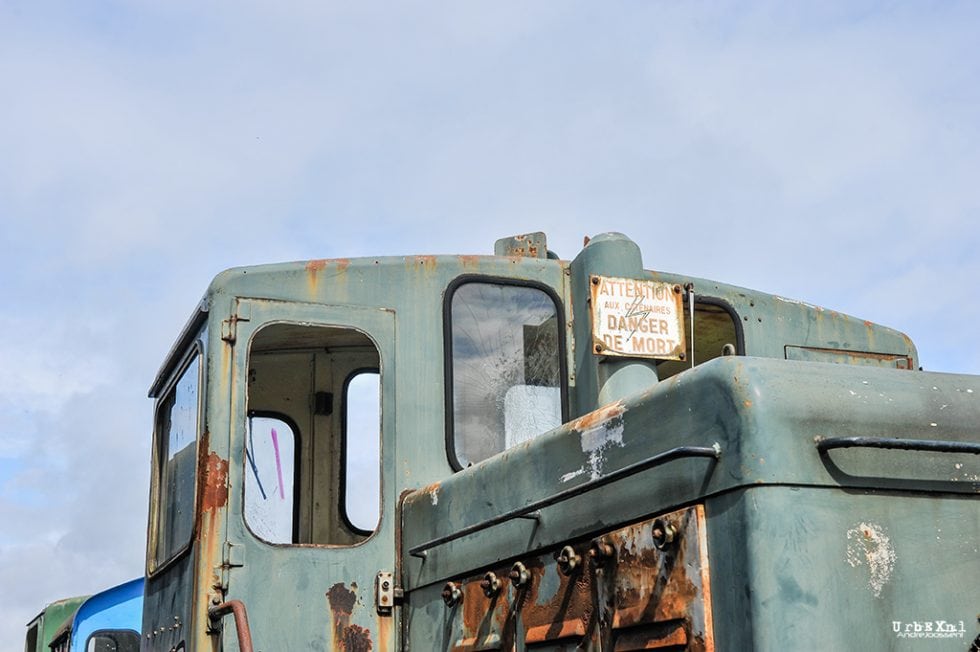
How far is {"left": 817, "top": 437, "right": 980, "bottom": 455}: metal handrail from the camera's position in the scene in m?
2.76

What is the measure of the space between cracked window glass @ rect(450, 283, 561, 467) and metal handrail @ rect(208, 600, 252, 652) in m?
0.92

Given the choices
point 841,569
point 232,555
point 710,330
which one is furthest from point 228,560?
point 841,569

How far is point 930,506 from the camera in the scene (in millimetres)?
2840

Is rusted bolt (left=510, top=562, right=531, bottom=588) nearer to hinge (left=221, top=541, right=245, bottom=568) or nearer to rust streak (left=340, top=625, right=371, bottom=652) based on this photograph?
rust streak (left=340, top=625, right=371, bottom=652)

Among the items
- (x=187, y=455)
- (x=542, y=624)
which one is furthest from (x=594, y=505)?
(x=187, y=455)

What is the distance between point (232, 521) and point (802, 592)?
7.21 feet

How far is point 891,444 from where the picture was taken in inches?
109

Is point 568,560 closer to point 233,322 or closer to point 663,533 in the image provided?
point 663,533

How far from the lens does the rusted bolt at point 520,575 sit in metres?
3.64

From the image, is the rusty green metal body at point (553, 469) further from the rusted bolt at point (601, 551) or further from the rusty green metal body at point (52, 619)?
the rusty green metal body at point (52, 619)

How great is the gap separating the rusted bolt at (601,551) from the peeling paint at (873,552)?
694 mm

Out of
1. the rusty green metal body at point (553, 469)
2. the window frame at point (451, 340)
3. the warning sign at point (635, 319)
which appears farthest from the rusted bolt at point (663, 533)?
the window frame at point (451, 340)

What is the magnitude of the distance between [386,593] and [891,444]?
2.07 m

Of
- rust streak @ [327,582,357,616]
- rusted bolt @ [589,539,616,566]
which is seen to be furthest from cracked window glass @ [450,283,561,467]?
rusted bolt @ [589,539,616,566]
